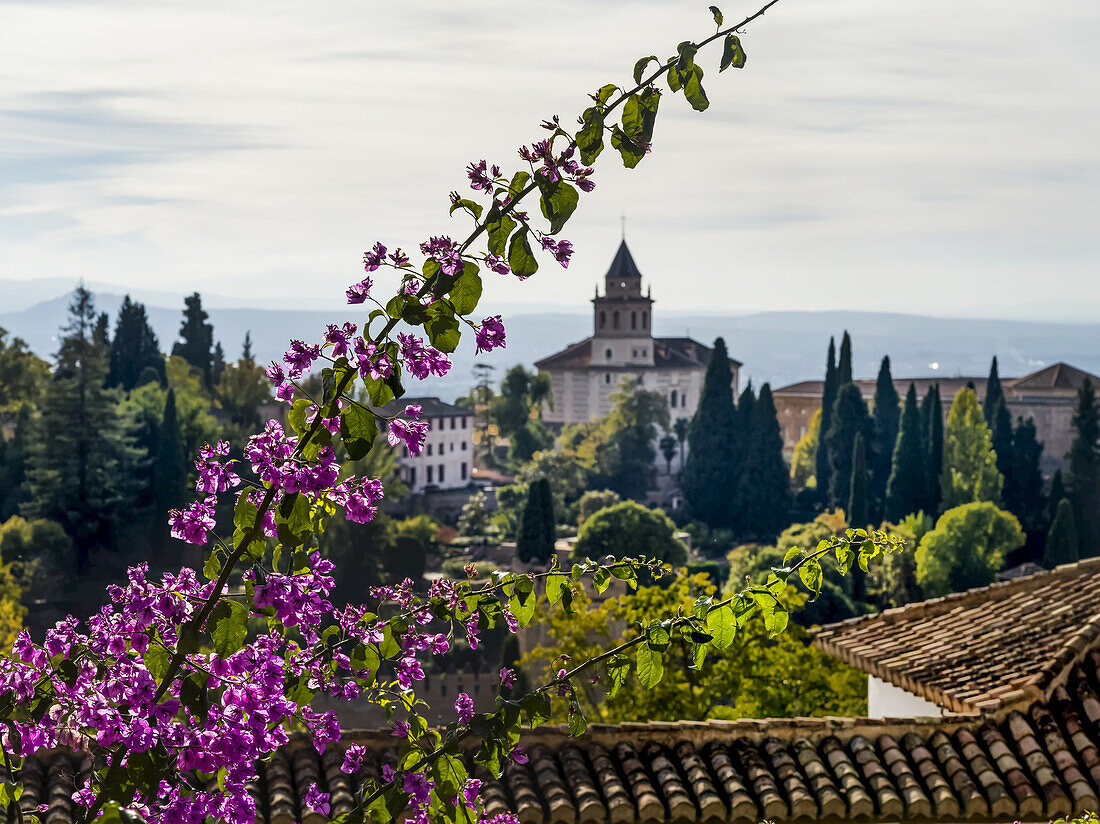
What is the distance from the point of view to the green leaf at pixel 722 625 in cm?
369

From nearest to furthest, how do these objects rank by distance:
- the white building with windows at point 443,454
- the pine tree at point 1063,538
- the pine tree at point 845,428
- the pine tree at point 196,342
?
the pine tree at point 1063,538 → the pine tree at point 845,428 → the pine tree at point 196,342 → the white building with windows at point 443,454

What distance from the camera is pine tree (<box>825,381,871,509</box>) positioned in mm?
65250

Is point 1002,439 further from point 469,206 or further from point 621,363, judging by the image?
point 469,206

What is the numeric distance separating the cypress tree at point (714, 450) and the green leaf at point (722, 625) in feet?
205

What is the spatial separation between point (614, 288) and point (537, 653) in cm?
7856

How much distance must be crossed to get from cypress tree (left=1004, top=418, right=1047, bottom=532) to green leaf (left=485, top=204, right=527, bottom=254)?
2257 inches

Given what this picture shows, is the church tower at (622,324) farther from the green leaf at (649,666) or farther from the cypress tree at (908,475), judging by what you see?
the green leaf at (649,666)

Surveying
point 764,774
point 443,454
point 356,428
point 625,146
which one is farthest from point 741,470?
point 356,428

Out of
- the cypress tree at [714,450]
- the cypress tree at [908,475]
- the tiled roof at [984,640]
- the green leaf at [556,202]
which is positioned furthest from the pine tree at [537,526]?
the green leaf at [556,202]

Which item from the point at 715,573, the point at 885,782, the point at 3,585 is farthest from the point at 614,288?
the point at 885,782

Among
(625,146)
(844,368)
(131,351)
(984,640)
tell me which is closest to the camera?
(625,146)

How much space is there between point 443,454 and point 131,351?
17.1 meters

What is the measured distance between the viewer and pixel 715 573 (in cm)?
5231

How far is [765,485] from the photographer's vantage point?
64.9m
